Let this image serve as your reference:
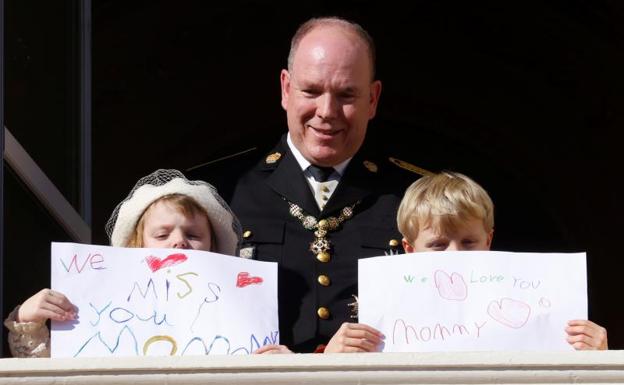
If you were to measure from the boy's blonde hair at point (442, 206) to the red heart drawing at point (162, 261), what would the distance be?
574 millimetres

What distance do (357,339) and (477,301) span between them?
251 mm

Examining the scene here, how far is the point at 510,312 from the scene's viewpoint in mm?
3846

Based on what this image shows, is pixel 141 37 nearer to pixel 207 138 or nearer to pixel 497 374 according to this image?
pixel 207 138

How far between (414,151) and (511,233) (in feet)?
2.23

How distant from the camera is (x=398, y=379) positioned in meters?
3.48

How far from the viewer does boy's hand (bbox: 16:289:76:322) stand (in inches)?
151

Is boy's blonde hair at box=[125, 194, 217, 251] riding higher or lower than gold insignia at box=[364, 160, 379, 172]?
lower

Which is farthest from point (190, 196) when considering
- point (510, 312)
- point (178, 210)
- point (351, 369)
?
point (351, 369)

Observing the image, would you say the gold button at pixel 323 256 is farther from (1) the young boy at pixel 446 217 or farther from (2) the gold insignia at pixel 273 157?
(2) the gold insignia at pixel 273 157

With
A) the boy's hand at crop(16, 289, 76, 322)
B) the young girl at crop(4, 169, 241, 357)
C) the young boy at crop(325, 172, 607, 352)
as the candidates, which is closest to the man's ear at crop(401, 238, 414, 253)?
the young boy at crop(325, 172, 607, 352)

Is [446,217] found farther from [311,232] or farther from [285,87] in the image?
[285,87]

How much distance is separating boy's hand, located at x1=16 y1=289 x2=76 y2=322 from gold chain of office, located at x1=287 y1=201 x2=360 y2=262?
32.7 inches

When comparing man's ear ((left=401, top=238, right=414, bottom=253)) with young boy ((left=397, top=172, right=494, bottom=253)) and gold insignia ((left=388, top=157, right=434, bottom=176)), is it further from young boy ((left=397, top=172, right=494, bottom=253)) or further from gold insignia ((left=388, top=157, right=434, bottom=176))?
gold insignia ((left=388, top=157, right=434, bottom=176))

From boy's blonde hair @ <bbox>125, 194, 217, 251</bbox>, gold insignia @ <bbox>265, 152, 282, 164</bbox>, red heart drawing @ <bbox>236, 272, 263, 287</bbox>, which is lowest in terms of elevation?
red heart drawing @ <bbox>236, 272, 263, 287</bbox>
